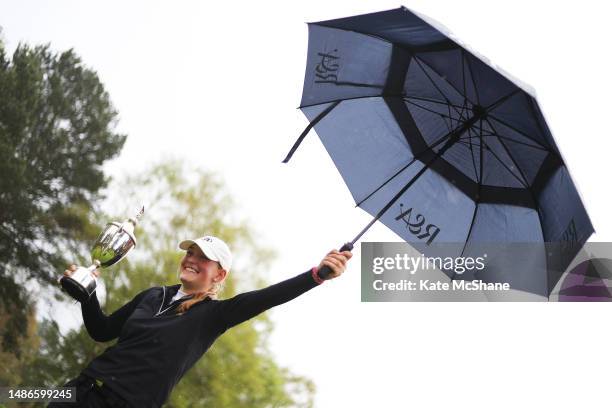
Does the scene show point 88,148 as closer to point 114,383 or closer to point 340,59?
point 340,59

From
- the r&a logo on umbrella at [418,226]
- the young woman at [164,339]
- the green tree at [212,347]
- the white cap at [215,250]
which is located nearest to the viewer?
the young woman at [164,339]

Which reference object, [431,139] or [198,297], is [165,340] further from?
[431,139]

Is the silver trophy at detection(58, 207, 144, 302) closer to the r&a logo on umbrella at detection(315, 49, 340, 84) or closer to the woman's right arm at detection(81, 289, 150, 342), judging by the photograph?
the woman's right arm at detection(81, 289, 150, 342)

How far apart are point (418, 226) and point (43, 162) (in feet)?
64.9

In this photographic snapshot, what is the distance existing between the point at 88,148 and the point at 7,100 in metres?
2.67

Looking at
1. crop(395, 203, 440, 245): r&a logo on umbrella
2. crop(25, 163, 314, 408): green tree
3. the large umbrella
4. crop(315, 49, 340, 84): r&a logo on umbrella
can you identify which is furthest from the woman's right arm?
crop(25, 163, 314, 408): green tree

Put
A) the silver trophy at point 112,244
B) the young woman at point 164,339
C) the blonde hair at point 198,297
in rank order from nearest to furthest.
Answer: the young woman at point 164,339 < the blonde hair at point 198,297 < the silver trophy at point 112,244

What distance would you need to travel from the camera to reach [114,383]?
10.2ft

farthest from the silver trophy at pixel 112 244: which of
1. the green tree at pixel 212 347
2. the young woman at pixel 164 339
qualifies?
the green tree at pixel 212 347

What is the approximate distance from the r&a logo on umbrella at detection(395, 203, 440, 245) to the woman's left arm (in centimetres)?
233

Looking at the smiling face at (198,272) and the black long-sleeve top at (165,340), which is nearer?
the black long-sleeve top at (165,340)

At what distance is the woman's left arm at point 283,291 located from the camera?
A: 3129 mm

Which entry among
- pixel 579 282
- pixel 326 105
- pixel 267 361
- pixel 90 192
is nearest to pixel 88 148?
pixel 90 192

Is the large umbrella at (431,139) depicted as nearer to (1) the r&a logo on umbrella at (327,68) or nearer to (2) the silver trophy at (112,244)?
(1) the r&a logo on umbrella at (327,68)
